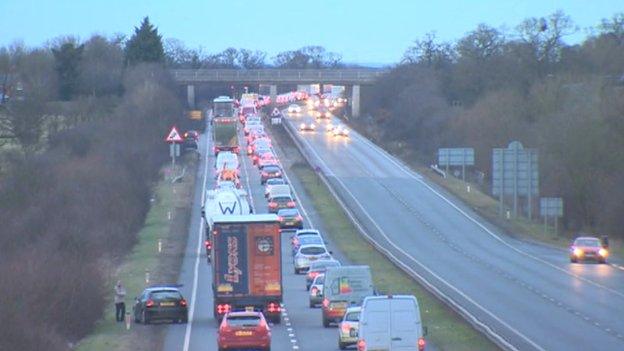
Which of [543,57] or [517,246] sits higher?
[543,57]

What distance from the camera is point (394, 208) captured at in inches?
3179

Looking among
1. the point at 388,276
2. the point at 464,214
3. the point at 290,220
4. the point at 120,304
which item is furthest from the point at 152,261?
the point at 464,214

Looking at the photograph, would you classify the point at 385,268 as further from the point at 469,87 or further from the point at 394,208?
the point at 469,87

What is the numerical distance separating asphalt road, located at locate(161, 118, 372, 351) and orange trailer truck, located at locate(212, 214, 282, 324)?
743mm

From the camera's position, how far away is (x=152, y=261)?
5947cm

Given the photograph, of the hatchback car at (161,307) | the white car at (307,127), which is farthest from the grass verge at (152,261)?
the white car at (307,127)

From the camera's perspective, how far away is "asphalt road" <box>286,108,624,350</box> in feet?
121

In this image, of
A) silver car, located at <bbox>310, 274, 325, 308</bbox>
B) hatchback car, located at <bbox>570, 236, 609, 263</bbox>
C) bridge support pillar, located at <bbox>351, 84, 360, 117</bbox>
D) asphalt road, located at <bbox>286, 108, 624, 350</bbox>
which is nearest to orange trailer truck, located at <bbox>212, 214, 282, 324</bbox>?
silver car, located at <bbox>310, 274, 325, 308</bbox>

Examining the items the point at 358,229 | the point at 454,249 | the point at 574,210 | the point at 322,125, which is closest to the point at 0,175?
the point at 358,229

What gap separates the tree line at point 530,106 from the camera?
7712 cm

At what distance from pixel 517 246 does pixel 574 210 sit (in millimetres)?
13568

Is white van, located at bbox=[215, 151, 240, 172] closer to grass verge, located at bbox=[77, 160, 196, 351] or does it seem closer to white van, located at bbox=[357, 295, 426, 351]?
grass verge, located at bbox=[77, 160, 196, 351]

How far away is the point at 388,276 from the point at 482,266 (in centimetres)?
677

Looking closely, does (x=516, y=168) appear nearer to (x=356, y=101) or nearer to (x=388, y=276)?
(x=388, y=276)
